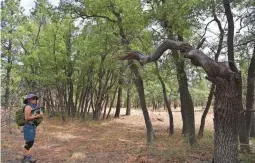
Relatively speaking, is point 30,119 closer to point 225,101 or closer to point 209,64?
point 209,64

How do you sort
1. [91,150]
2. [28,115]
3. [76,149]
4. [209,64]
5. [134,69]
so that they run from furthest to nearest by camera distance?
[134,69], [76,149], [91,150], [28,115], [209,64]

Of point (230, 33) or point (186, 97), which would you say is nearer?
point (230, 33)

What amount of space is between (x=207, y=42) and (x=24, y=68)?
53.1 ft

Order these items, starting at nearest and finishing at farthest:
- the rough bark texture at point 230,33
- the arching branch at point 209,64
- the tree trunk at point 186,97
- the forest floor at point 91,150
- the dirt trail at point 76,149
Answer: the arching branch at point 209,64 → the forest floor at point 91,150 → the dirt trail at point 76,149 → the rough bark texture at point 230,33 → the tree trunk at point 186,97

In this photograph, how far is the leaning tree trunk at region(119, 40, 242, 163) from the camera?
6.64 meters

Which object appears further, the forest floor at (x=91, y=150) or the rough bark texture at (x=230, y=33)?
the rough bark texture at (x=230, y=33)

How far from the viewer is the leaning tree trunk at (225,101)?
21.8 feet

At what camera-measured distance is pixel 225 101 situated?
6.76 metres

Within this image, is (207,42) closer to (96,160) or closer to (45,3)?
(96,160)

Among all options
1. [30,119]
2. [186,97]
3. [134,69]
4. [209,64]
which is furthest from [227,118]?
[134,69]

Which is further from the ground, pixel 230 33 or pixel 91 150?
pixel 230 33

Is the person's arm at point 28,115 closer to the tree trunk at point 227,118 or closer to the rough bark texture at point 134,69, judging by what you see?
the tree trunk at point 227,118

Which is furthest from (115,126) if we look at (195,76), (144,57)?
(144,57)

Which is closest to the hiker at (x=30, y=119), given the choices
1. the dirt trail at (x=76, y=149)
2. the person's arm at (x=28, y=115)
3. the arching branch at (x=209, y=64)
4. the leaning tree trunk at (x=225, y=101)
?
the person's arm at (x=28, y=115)
